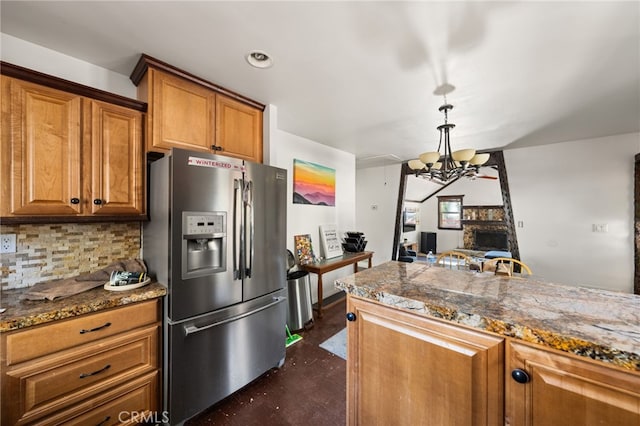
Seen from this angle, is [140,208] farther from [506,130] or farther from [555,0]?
[506,130]

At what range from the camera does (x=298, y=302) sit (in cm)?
278

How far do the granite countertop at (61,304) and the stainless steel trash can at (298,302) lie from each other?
1.46 metres

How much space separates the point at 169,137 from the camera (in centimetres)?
174

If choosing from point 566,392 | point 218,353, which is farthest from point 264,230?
point 566,392

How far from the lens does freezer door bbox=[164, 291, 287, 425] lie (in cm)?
149

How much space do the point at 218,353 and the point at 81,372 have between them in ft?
2.24

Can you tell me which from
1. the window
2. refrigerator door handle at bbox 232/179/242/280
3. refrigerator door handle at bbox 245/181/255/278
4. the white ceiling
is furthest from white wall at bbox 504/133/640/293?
the window

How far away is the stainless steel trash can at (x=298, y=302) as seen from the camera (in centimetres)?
Answer: 273

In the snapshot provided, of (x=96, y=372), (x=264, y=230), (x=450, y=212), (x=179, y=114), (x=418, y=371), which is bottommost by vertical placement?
(x=96, y=372)

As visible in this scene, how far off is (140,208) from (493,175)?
30.0ft

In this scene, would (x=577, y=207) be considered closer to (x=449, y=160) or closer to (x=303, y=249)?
(x=449, y=160)

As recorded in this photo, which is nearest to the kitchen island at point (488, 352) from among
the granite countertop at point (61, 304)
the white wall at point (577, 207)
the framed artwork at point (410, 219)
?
the granite countertop at point (61, 304)

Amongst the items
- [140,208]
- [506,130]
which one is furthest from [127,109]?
[506,130]

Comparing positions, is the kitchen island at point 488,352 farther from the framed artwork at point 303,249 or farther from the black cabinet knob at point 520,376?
the framed artwork at point 303,249
